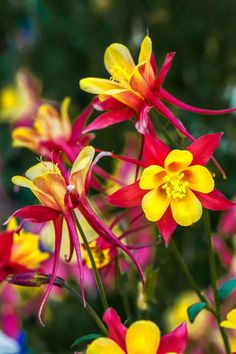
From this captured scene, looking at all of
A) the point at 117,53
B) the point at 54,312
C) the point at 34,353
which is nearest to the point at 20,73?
the point at 54,312

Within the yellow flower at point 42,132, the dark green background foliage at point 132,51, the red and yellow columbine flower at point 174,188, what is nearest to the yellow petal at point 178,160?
the red and yellow columbine flower at point 174,188

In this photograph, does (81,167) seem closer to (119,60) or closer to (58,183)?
(58,183)

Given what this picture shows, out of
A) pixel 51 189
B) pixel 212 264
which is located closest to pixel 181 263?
pixel 212 264

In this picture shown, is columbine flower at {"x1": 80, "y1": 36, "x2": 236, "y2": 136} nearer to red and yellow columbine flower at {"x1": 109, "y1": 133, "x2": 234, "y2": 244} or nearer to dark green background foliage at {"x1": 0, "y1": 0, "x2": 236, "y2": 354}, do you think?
red and yellow columbine flower at {"x1": 109, "y1": 133, "x2": 234, "y2": 244}

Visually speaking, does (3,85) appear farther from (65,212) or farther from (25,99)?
(65,212)

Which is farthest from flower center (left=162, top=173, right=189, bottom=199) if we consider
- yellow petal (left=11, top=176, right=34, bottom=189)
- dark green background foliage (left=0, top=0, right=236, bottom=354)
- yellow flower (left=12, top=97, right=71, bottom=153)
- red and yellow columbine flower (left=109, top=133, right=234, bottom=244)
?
dark green background foliage (left=0, top=0, right=236, bottom=354)
